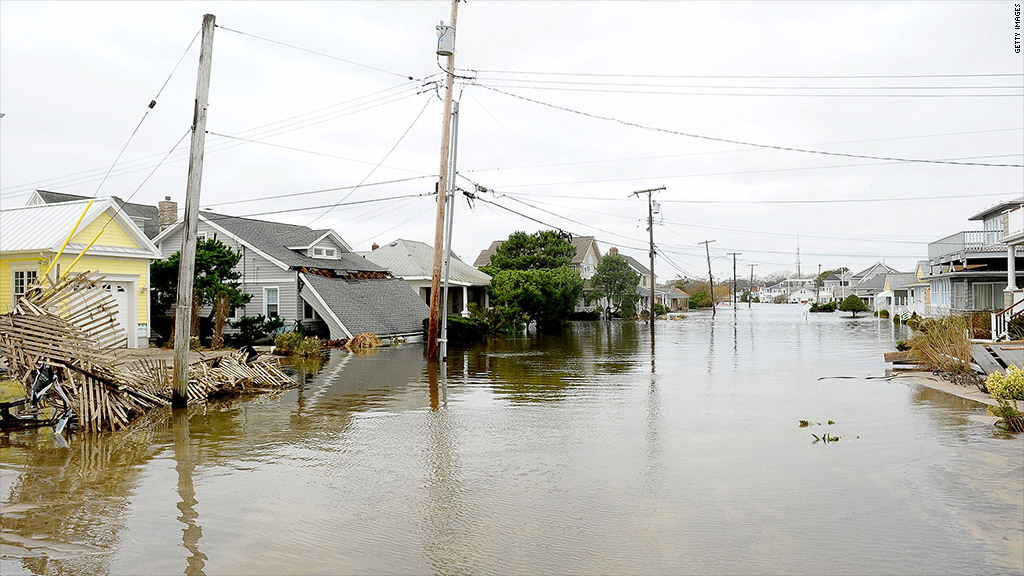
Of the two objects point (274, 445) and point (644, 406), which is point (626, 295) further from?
point (274, 445)

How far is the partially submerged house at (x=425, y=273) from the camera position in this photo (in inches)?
1642

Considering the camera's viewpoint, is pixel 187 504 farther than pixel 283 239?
No

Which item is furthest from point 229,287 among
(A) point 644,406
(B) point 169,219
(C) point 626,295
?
(C) point 626,295

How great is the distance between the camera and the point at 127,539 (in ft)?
22.8

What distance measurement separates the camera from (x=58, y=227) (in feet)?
72.5

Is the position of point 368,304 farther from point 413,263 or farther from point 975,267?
point 975,267

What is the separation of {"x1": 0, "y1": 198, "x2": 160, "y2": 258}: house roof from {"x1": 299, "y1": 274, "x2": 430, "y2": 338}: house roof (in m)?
8.19

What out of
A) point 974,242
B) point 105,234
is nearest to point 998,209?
point 974,242

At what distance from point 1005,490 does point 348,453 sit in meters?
8.35

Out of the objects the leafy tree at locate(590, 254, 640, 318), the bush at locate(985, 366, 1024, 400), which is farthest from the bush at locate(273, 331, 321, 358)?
the leafy tree at locate(590, 254, 640, 318)

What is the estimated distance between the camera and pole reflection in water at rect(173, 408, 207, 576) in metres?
6.49

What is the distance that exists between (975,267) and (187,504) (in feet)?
143

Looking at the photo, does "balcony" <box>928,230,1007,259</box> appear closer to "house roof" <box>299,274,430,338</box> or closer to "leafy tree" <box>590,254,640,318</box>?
"leafy tree" <box>590,254,640,318</box>

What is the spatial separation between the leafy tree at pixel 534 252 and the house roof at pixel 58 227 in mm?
31296
